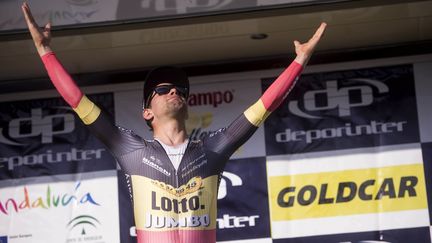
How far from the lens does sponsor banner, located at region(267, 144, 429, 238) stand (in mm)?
5602

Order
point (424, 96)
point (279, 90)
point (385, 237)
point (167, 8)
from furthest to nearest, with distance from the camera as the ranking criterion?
point (424, 96) → point (385, 237) → point (167, 8) → point (279, 90)

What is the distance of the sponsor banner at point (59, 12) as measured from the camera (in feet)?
15.7

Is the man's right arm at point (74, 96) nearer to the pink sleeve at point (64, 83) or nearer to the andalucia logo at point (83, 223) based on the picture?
the pink sleeve at point (64, 83)

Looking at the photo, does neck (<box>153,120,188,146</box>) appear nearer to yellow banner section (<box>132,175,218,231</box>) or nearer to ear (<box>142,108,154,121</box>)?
ear (<box>142,108,154,121</box>)

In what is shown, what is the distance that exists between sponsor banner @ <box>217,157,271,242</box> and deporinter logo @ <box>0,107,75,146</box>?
1.25 metres

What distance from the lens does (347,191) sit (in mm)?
5660

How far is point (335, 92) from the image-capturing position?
5785 mm

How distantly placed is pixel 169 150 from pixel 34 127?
2871 millimetres

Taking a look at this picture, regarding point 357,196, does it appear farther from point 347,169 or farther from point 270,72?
point 270,72

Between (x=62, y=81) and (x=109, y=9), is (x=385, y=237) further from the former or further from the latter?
(x=62, y=81)

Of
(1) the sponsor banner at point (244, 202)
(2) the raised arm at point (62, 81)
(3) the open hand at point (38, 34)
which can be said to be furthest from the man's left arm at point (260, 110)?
(1) the sponsor banner at point (244, 202)

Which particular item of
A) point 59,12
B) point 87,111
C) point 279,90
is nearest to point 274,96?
point 279,90

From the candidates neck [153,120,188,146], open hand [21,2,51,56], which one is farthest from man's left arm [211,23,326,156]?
open hand [21,2,51,56]

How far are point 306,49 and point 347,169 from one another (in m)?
2.45
